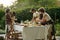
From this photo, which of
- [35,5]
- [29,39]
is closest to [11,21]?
[29,39]

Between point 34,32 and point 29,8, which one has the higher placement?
point 29,8

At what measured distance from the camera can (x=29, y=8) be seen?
54.9ft

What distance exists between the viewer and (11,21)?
29.9 ft

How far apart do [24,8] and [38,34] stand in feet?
31.4

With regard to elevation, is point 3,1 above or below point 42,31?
above

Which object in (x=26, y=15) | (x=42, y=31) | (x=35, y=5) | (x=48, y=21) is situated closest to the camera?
(x=42, y=31)

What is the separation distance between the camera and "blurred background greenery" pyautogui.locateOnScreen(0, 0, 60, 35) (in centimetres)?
1607

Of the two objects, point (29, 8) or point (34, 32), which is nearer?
point (34, 32)

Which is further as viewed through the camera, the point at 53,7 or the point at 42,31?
the point at 53,7

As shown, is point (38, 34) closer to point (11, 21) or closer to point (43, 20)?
point (43, 20)

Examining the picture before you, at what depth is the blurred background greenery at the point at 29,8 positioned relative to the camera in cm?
1607

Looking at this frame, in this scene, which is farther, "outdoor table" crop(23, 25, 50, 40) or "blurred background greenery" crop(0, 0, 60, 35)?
"blurred background greenery" crop(0, 0, 60, 35)

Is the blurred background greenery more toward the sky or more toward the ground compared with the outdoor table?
more toward the sky

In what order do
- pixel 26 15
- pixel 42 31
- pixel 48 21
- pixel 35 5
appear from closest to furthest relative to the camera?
pixel 42 31
pixel 48 21
pixel 26 15
pixel 35 5
